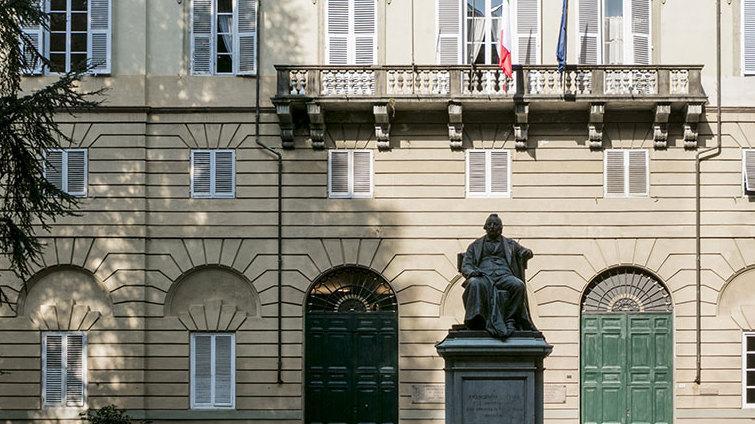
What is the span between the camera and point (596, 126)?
1291 inches

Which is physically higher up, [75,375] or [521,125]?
[521,125]

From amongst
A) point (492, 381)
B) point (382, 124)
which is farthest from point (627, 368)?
point (492, 381)

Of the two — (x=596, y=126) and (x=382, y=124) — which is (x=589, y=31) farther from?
Answer: (x=382, y=124)

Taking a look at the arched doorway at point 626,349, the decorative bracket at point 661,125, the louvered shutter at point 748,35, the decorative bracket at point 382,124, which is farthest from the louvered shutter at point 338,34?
the louvered shutter at point 748,35

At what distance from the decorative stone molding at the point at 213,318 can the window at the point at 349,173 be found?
3.49 m

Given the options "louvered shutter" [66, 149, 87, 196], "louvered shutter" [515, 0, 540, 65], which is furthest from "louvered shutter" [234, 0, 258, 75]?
"louvered shutter" [515, 0, 540, 65]

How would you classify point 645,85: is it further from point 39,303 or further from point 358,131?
point 39,303

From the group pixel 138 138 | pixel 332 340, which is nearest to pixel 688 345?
pixel 332 340

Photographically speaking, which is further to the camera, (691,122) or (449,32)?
(449,32)

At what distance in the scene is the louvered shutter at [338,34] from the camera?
3350 centimetres

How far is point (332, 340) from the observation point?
33.2 meters

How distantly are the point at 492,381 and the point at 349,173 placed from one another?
1179 centimetres

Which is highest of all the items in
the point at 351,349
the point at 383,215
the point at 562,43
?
the point at 562,43

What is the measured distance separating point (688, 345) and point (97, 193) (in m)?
13.7
